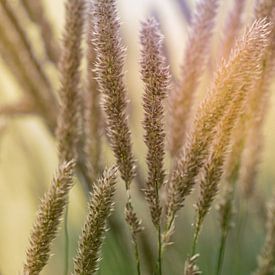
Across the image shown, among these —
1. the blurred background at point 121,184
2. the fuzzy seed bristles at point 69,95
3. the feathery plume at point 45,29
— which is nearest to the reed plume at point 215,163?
the fuzzy seed bristles at point 69,95

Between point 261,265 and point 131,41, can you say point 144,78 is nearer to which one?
point 261,265

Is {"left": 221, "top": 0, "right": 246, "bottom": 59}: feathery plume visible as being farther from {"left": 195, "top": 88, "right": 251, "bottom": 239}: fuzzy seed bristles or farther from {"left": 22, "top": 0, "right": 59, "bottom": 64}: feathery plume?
{"left": 22, "top": 0, "right": 59, "bottom": 64}: feathery plume

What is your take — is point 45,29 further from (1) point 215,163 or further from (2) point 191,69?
(1) point 215,163

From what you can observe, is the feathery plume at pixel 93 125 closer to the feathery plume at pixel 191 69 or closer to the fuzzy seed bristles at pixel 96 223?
the feathery plume at pixel 191 69

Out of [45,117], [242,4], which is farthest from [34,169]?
[242,4]

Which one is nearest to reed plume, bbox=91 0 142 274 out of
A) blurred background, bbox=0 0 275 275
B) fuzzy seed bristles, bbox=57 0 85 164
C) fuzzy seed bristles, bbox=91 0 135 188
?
fuzzy seed bristles, bbox=91 0 135 188

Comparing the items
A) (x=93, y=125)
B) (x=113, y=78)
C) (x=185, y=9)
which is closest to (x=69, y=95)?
(x=93, y=125)

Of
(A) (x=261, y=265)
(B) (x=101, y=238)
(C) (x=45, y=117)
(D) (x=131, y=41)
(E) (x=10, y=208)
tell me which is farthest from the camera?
(E) (x=10, y=208)
